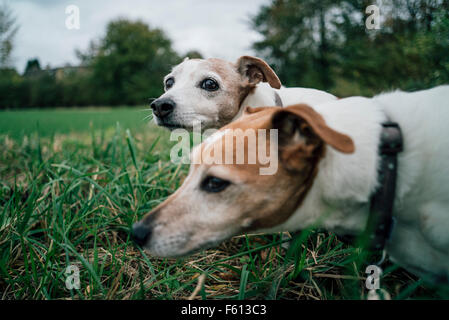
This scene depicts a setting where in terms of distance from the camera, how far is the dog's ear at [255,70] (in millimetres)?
3256

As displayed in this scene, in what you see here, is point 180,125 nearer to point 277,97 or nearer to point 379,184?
point 277,97

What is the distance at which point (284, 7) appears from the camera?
78.9 ft

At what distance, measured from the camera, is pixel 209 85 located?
327cm

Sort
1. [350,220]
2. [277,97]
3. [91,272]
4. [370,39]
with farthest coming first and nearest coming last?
1. [370,39]
2. [277,97]
3. [91,272]
4. [350,220]

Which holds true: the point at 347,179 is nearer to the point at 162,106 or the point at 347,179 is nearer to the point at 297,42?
the point at 162,106

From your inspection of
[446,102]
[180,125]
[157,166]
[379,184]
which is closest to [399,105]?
[446,102]


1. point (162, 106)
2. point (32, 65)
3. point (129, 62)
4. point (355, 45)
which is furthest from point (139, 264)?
point (129, 62)

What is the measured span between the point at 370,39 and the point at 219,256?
1349cm

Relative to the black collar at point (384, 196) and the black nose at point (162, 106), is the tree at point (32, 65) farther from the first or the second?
the black collar at point (384, 196)

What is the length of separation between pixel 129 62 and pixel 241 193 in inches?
1869

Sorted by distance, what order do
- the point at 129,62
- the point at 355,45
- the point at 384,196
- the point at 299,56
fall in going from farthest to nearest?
the point at 129,62 < the point at 299,56 < the point at 355,45 < the point at 384,196

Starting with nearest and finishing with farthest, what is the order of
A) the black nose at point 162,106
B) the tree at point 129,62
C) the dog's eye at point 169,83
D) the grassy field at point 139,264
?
the grassy field at point 139,264, the black nose at point 162,106, the dog's eye at point 169,83, the tree at point 129,62

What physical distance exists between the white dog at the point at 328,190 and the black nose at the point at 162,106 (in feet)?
5.14

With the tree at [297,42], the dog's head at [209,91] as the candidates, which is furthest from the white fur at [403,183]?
the tree at [297,42]
